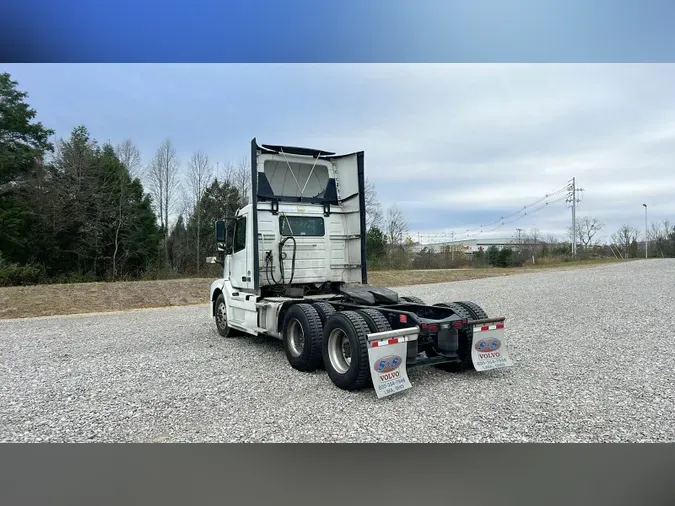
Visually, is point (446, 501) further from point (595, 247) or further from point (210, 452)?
point (595, 247)

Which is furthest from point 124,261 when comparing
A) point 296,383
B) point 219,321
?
point 296,383

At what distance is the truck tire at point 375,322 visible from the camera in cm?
519

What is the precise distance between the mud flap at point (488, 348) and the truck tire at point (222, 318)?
16.1 ft

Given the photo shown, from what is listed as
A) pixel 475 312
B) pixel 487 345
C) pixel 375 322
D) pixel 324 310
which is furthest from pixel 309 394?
pixel 475 312

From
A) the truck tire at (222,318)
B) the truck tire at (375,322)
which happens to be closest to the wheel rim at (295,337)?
the truck tire at (375,322)

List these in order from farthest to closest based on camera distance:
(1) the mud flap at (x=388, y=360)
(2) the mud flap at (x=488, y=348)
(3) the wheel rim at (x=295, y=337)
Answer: (3) the wheel rim at (x=295, y=337)
(2) the mud flap at (x=488, y=348)
(1) the mud flap at (x=388, y=360)

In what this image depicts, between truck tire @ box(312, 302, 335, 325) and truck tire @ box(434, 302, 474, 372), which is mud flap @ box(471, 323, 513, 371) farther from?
truck tire @ box(312, 302, 335, 325)

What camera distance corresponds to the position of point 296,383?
18.6 feet

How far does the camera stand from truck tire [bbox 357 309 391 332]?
519 centimetres

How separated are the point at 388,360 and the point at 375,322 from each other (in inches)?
18.9

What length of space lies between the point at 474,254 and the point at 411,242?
4847 mm

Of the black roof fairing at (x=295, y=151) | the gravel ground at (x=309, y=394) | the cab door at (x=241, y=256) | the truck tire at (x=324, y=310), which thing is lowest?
the gravel ground at (x=309, y=394)

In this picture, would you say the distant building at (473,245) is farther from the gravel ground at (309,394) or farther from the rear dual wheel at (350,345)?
the rear dual wheel at (350,345)

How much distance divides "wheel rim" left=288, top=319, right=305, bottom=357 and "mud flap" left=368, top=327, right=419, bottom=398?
5.49ft
